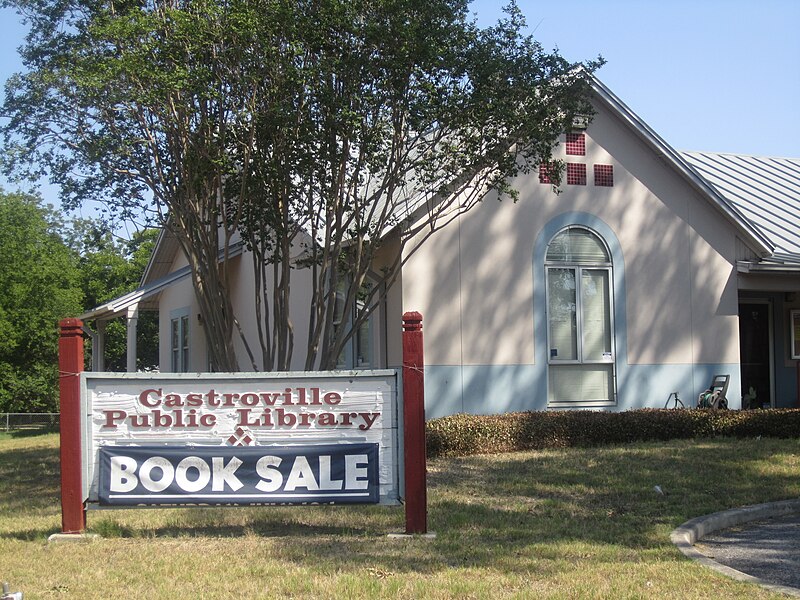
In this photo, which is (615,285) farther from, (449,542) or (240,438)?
(240,438)

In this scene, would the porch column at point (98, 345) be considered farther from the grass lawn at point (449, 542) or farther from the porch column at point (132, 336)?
the grass lawn at point (449, 542)

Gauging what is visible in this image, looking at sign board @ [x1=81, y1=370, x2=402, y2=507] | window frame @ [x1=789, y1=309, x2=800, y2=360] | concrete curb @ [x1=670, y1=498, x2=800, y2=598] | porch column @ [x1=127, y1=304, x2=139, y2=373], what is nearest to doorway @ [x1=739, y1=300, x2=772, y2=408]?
window frame @ [x1=789, y1=309, x2=800, y2=360]

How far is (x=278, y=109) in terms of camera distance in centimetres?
1129

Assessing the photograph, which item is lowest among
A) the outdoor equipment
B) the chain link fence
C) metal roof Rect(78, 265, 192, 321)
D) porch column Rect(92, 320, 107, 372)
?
the chain link fence

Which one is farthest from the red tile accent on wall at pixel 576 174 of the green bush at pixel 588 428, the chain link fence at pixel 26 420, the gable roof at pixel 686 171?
the chain link fence at pixel 26 420

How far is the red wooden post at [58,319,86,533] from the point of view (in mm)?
8516

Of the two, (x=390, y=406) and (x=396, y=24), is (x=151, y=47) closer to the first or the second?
(x=396, y=24)

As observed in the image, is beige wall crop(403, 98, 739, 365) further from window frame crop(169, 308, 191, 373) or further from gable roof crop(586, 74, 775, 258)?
window frame crop(169, 308, 191, 373)

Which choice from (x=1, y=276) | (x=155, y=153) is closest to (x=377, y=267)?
(x=155, y=153)

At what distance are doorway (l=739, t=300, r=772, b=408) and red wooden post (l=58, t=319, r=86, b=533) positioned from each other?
45.7 ft

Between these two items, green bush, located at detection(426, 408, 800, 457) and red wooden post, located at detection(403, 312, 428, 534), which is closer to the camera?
red wooden post, located at detection(403, 312, 428, 534)

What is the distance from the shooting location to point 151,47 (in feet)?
36.4

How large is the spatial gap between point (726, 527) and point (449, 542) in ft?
9.71

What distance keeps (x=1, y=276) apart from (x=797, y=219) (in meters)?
34.7
